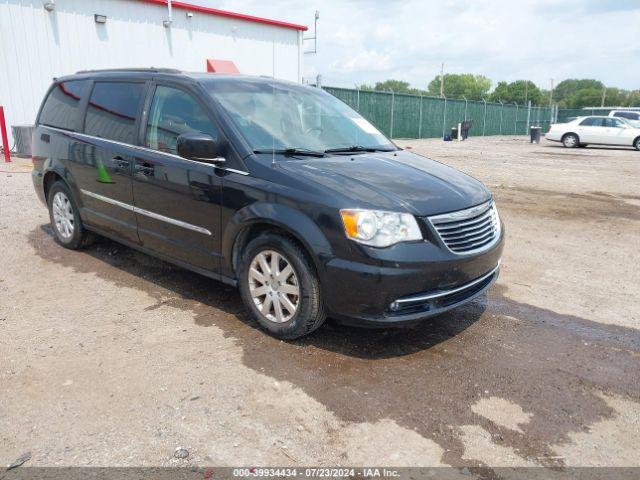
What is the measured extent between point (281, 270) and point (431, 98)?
101ft

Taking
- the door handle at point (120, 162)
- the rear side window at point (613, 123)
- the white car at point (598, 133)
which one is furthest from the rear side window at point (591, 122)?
the door handle at point (120, 162)

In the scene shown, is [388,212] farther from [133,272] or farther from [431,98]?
[431,98]

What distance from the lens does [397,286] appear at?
322cm

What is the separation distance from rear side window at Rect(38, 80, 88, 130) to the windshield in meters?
1.95

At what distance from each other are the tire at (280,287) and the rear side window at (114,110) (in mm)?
1729

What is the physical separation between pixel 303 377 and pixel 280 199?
1.15 metres

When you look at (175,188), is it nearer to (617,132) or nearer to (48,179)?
(48,179)

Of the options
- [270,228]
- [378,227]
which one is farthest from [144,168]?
[378,227]

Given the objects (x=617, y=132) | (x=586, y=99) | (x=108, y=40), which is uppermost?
(x=586, y=99)

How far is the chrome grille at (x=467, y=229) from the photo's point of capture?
3.41 metres

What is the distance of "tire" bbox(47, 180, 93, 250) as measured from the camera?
5.57 meters

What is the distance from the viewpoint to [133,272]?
17.0 feet

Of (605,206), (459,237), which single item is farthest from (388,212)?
(605,206)

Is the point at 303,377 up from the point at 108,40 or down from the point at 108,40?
down
